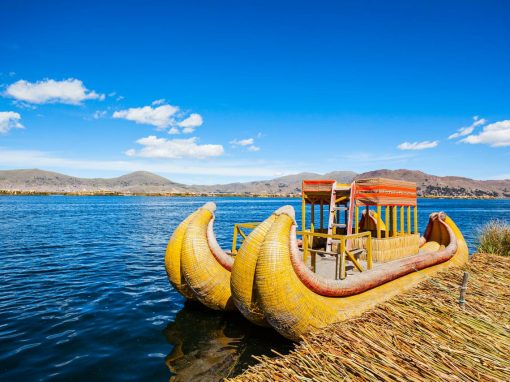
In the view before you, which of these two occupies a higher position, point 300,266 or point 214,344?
point 300,266

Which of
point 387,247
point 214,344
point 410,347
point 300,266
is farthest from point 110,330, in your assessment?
point 387,247

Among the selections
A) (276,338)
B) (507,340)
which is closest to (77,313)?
(276,338)

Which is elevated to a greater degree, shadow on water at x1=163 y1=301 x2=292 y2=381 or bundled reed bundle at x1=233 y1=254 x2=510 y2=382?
bundled reed bundle at x1=233 y1=254 x2=510 y2=382

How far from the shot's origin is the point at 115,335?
386 inches

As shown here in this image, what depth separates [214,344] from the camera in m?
9.25

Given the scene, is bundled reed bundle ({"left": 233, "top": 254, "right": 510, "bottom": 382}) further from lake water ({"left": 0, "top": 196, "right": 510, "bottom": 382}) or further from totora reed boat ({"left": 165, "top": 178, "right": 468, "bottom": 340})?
lake water ({"left": 0, "top": 196, "right": 510, "bottom": 382})

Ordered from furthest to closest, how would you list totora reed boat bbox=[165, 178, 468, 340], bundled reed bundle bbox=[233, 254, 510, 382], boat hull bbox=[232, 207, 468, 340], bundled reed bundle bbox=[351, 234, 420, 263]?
1. bundled reed bundle bbox=[351, 234, 420, 263]
2. totora reed boat bbox=[165, 178, 468, 340]
3. boat hull bbox=[232, 207, 468, 340]
4. bundled reed bundle bbox=[233, 254, 510, 382]

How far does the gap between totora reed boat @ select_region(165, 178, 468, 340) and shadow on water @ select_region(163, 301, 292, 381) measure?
2.11ft

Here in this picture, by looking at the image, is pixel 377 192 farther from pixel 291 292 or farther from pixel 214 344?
pixel 214 344

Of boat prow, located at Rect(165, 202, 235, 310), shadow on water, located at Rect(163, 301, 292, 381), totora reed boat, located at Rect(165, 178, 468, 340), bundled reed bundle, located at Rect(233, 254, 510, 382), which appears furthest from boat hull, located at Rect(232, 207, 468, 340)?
boat prow, located at Rect(165, 202, 235, 310)

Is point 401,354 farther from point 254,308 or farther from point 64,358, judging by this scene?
point 64,358

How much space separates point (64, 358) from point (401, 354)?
761cm

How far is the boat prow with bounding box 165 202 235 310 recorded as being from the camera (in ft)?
32.9

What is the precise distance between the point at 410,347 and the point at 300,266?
2.72 metres
